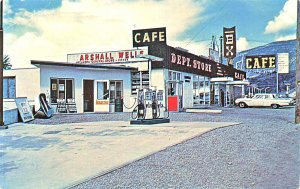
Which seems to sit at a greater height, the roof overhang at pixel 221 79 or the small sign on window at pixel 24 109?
the roof overhang at pixel 221 79

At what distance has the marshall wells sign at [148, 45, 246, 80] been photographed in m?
12.2

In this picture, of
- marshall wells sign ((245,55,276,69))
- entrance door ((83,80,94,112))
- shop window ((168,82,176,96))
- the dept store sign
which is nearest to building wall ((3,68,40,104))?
entrance door ((83,80,94,112))

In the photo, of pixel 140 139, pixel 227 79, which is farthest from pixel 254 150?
pixel 227 79

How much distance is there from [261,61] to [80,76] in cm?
968

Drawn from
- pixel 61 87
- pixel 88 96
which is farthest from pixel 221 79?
pixel 61 87

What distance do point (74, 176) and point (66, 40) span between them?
134 centimetres

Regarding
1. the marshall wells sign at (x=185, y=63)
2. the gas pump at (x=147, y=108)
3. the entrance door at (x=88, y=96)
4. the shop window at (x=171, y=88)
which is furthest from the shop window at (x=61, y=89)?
the gas pump at (x=147, y=108)

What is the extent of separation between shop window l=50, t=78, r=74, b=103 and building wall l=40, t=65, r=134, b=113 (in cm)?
13

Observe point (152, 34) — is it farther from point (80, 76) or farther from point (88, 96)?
point (88, 96)

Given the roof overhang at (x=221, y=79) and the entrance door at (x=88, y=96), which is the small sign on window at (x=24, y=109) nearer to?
the entrance door at (x=88, y=96)

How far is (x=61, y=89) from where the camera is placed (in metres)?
11.6

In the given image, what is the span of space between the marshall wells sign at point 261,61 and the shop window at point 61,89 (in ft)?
29.3

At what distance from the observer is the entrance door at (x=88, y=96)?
12431 millimetres

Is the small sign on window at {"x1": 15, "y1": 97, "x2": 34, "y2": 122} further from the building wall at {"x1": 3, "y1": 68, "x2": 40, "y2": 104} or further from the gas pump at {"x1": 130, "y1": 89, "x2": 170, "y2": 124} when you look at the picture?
the gas pump at {"x1": 130, "y1": 89, "x2": 170, "y2": 124}
